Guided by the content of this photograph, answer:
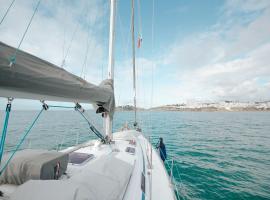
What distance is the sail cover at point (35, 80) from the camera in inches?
56.7

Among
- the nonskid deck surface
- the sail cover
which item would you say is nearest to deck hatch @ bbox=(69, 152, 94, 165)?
the nonskid deck surface

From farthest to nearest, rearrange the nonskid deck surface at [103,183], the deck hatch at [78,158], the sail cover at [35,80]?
→ the deck hatch at [78,158] → the sail cover at [35,80] → the nonskid deck surface at [103,183]

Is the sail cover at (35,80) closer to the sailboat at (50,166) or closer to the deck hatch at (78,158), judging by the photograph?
the sailboat at (50,166)

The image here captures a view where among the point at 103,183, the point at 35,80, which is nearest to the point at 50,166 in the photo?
the point at 103,183

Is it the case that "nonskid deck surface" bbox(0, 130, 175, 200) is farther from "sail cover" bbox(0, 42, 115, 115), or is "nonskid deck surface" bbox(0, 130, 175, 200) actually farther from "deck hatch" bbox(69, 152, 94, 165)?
"sail cover" bbox(0, 42, 115, 115)

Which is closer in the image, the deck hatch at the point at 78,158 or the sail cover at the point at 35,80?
the sail cover at the point at 35,80

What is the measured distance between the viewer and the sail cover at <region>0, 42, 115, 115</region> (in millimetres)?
1439

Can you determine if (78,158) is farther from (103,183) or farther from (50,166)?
(103,183)

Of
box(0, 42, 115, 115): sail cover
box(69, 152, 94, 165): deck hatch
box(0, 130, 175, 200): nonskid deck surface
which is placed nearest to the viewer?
box(0, 130, 175, 200): nonskid deck surface

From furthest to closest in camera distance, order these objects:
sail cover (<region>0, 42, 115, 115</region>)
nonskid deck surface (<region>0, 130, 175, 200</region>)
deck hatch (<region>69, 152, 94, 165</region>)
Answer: deck hatch (<region>69, 152, 94, 165</region>) < sail cover (<region>0, 42, 115, 115</region>) < nonskid deck surface (<region>0, 130, 175, 200</region>)


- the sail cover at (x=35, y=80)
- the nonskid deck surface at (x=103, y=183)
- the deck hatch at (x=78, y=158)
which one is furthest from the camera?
the deck hatch at (x=78, y=158)

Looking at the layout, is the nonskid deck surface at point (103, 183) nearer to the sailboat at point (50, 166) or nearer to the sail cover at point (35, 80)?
the sailboat at point (50, 166)

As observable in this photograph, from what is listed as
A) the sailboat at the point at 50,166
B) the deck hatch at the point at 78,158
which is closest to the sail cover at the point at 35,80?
the sailboat at the point at 50,166

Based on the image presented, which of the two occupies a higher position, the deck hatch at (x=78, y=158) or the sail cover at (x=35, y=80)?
the sail cover at (x=35, y=80)
